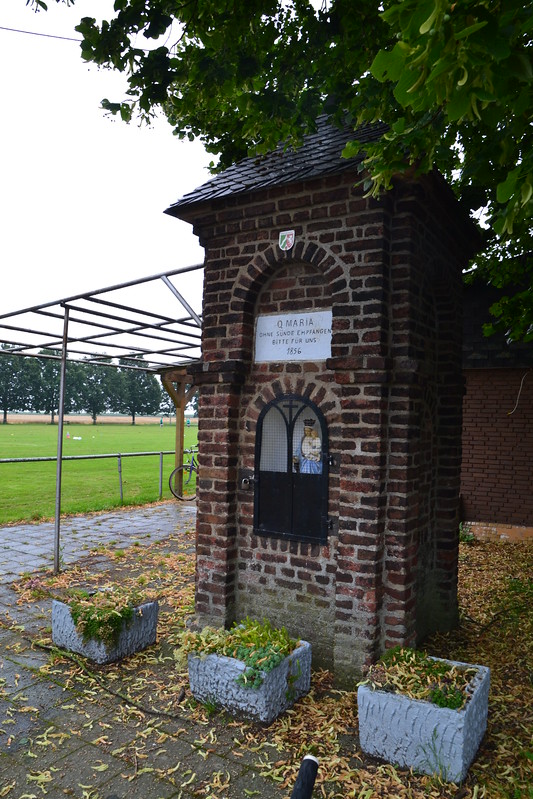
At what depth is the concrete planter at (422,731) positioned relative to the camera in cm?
296

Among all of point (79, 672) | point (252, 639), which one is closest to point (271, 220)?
point (252, 639)

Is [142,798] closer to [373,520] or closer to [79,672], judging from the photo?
[79,672]

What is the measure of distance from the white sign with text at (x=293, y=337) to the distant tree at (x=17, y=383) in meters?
71.4

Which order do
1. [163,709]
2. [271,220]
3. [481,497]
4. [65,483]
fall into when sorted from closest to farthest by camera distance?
[163,709] < [271,220] < [481,497] < [65,483]

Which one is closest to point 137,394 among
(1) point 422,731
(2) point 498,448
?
(2) point 498,448

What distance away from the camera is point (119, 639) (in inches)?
172

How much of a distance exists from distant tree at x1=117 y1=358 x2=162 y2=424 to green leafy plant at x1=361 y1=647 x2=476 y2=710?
79957 millimetres

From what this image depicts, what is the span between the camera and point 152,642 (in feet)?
15.4

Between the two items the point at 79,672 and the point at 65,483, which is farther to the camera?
the point at 65,483

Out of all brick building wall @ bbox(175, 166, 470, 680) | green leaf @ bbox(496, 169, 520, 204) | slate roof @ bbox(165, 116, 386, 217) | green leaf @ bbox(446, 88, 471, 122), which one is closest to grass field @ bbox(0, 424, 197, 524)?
brick building wall @ bbox(175, 166, 470, 680)

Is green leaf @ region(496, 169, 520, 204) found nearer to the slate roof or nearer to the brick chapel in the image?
the brick chapel

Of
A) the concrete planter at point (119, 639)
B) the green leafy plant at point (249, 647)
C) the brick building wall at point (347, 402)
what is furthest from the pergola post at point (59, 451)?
the green leafy plant at point (249, 647)

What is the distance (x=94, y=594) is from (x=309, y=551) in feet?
6.36

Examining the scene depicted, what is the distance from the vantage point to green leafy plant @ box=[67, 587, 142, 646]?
14.1 ft
